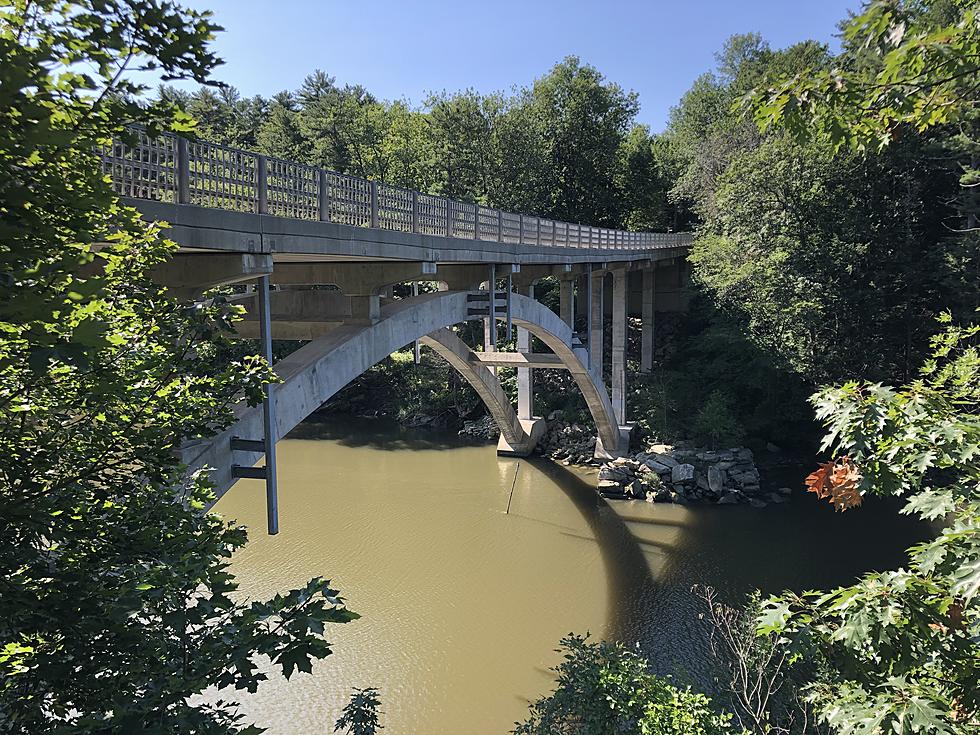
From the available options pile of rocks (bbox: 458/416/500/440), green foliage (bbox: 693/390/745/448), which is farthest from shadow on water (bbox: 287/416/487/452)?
green foliage (bbox: 693/390/745/448)

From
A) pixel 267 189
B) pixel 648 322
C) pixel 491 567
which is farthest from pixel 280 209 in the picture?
pixel 648 322

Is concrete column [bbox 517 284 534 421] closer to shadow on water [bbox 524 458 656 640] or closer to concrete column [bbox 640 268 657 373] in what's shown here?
shadow on water [bbox 524 458 656 640]

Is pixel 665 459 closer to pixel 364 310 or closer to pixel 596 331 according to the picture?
pixel 596 331

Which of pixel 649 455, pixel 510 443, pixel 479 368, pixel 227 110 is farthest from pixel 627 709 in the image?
pixel 227 110

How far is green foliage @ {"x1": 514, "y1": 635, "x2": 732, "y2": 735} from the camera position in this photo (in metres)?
6.21

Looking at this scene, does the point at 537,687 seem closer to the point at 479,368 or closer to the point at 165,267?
the point at 165,267

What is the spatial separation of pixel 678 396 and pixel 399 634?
1426 centimetres

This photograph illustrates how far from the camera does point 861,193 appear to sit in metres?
17.8

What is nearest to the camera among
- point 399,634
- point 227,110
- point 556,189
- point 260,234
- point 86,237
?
point 86,237

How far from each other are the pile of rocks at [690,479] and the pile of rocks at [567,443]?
2073 mm

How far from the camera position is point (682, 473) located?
18141mm

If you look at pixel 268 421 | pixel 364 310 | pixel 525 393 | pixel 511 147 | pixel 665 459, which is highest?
pixel 511 147

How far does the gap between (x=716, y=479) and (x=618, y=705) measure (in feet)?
40.1

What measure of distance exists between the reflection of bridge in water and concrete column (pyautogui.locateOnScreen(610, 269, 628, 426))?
16.5 feet
